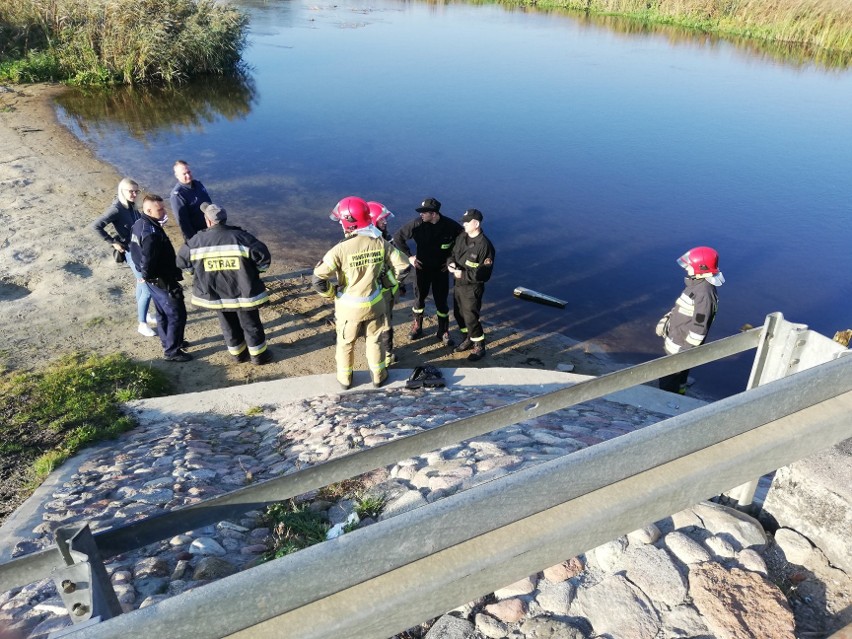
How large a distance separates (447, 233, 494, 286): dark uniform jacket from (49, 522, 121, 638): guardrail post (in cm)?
565

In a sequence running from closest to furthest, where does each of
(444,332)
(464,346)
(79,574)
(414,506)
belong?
(79,574), (414,506), (464,346), (444,332)

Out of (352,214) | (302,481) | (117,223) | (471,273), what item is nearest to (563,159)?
(471,273)

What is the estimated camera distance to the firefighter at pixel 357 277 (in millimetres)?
5879

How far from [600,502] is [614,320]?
8.03 meters

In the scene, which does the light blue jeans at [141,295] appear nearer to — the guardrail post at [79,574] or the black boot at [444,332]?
the black boot at [444,332]

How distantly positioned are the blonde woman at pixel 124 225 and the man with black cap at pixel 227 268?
97 centimetres

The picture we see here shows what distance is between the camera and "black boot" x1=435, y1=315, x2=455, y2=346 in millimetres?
8086

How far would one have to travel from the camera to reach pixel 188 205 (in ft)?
25.9

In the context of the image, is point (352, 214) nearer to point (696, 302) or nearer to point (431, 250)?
point (431, 250)

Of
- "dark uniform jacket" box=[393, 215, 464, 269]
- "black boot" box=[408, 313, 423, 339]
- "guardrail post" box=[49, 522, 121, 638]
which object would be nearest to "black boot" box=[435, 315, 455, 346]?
"black boot" box=[408, 313, 423, 339]

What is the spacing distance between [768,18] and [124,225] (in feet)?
104

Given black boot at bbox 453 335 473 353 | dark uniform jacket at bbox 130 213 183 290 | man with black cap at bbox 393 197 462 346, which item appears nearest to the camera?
dark uniform jacket at bbox 130 213 183 290

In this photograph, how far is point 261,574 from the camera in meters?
1.25

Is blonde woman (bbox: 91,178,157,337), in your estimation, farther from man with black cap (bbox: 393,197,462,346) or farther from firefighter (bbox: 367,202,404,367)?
man with black cap (bbox: 393,197,462,346)
